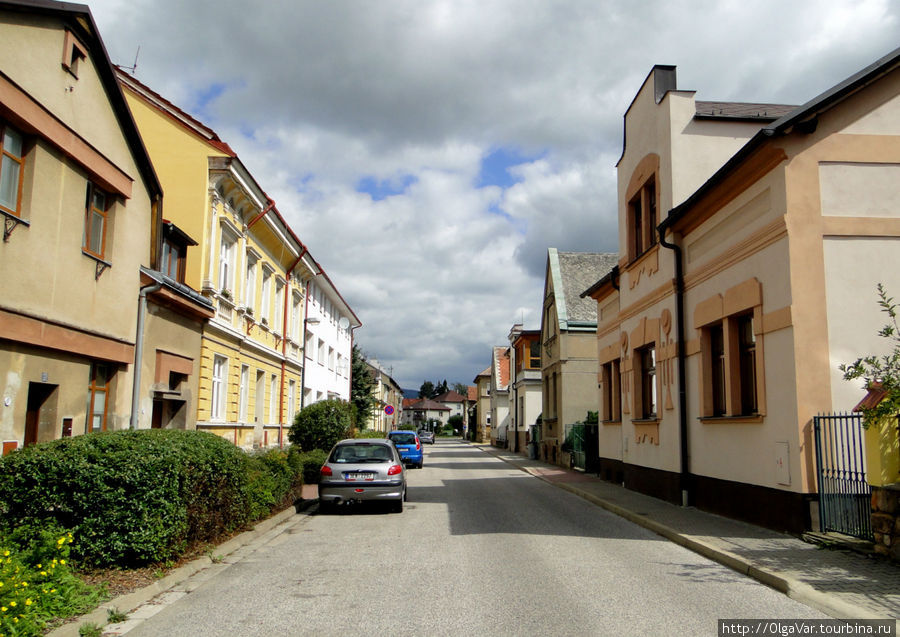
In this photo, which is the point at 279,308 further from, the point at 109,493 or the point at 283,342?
the point at 109,493

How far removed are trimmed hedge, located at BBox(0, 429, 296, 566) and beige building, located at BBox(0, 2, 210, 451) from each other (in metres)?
2.73

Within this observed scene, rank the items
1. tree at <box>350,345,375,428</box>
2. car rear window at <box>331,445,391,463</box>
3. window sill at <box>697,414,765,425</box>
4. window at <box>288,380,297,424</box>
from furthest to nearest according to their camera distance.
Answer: tree at <box>350,345,375,428</box>
window at <box>288,380,297,424</box>
car rear window at <box>331,445,391,463</box>
window sill at <box>697,414,765,425</box>

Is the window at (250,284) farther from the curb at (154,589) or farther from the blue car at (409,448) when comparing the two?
the curb at (154,589)

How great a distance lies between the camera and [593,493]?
18.2 meters

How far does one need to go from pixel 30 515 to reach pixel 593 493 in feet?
44.4

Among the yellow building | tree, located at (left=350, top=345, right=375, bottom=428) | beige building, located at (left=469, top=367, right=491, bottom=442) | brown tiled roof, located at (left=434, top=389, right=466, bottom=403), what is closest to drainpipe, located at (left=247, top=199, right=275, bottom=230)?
the yellow building

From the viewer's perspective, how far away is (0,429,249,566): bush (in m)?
7.52

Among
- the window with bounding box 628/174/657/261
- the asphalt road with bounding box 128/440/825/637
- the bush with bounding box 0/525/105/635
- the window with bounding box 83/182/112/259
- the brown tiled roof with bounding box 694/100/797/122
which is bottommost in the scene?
the asphalt road with bounding box 128/440/825/637

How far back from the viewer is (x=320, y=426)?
2280 cm

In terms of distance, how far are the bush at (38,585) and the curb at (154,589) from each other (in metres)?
0.12

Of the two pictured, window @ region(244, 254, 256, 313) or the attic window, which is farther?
window @ region(244, 254, 256, 313)

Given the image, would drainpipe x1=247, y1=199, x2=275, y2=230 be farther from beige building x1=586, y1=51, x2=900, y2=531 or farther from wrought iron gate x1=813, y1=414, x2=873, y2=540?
wrought iron gate x1=813, y1=414, x2=873, y2=540

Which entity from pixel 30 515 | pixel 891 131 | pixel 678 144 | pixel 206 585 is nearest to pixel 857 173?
pixel 891 131

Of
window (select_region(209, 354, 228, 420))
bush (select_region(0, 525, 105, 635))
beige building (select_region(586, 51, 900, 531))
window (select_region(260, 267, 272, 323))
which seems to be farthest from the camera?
window (select_region(260, 267, 272, 323))
